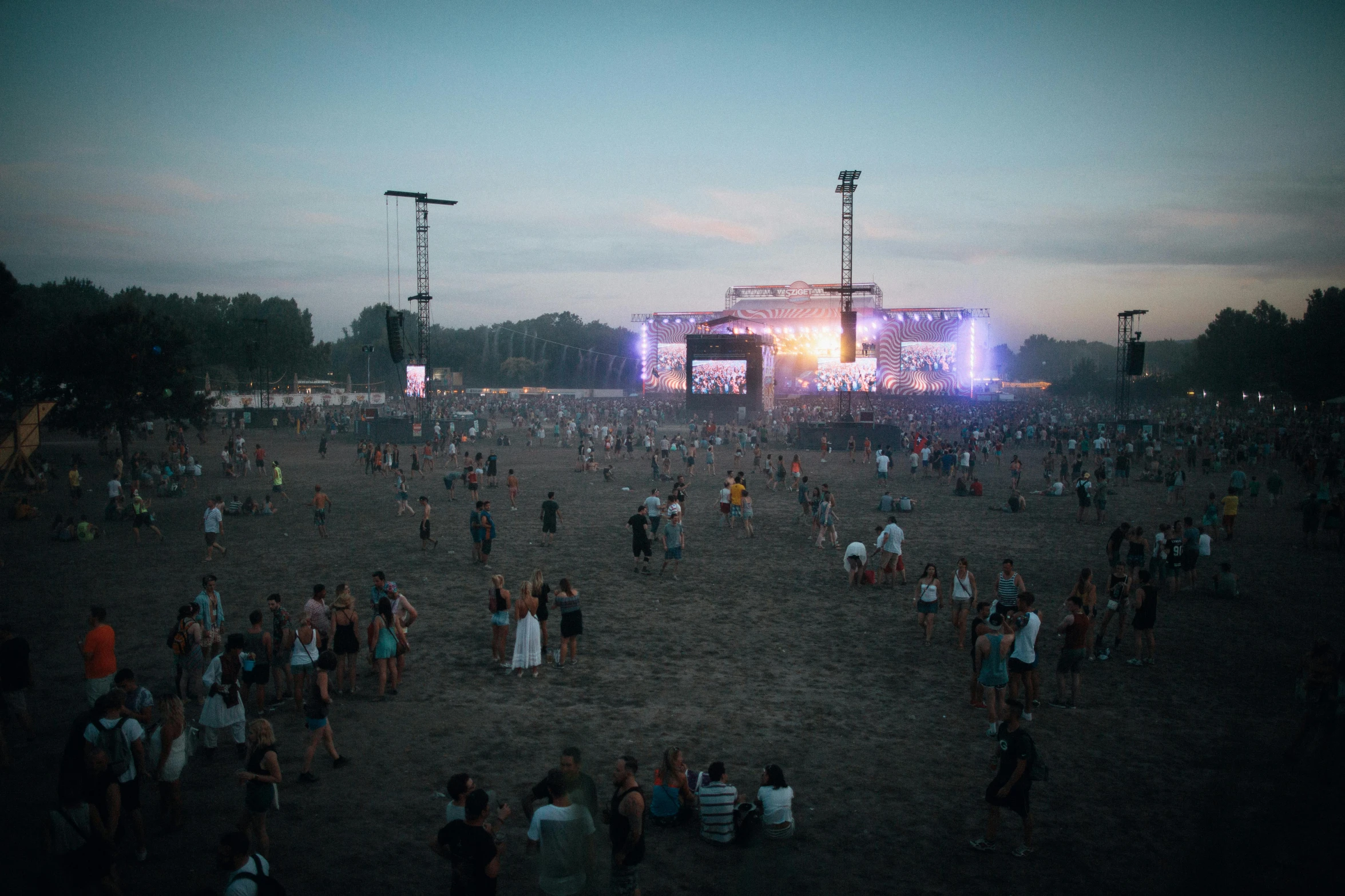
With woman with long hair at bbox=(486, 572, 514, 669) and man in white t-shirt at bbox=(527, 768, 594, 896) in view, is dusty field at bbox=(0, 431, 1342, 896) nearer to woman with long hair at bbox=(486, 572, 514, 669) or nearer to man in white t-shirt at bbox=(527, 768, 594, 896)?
woman with long hair at bbox=(486, 572, 514, 669)

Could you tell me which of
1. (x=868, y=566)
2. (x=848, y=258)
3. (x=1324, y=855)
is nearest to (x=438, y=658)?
(x=868, y=566)

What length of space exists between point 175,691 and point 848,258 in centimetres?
4330

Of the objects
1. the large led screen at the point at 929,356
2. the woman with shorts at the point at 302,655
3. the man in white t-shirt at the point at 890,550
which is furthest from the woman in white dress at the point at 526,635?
the large led screen at the point at 929,356

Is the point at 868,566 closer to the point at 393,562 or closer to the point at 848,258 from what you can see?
the point at 393,562

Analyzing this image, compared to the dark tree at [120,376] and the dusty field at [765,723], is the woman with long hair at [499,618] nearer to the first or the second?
the dusty field at [765,723]

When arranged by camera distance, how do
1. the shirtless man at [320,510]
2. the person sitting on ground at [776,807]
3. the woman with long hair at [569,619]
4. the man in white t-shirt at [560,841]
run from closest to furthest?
the man in white t-shirt at [560,841], the person sitting on ground at [776,807], the woman with long hair at [569,619], the shirtless man at [320,510]

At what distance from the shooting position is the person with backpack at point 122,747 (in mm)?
5348

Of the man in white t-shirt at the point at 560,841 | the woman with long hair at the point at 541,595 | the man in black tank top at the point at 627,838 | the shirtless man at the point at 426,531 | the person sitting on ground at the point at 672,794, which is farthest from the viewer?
the shirtless man at the point at 426,531

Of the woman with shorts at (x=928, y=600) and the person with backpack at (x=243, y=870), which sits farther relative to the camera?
the woman with shorts at (x=928, y=600)

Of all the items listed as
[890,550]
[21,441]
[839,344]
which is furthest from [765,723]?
[839,344]

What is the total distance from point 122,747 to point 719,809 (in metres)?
4.33

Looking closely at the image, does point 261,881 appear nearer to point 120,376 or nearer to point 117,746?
point 117,746

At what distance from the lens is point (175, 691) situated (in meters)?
8.24

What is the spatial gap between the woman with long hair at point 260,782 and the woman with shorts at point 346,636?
2634 mm
